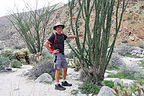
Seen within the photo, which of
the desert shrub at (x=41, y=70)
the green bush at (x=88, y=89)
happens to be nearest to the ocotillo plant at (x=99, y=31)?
the green bush at (x=88, y=89)

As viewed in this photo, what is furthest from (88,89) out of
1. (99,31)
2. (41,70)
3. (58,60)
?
(41,70)

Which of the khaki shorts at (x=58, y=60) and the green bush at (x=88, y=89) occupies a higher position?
the khaki shorts at (x=58, y=60)

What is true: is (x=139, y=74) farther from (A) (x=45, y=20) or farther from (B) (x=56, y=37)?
(A) (x=45, y=20)

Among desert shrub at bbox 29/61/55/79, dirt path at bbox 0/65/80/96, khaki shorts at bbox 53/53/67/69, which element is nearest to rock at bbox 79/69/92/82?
dirt path at bbox 0/65/80/96

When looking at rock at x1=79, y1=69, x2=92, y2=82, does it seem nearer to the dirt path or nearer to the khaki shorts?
the dirt path

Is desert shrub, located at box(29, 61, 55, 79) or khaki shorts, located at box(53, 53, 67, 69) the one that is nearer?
khaki shorts, located at box(53, 53, 67, 69)

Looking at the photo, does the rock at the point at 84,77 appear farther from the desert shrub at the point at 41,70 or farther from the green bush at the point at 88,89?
the desert shrub at the point at 41,70

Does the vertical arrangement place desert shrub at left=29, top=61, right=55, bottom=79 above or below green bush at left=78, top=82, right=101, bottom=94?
above

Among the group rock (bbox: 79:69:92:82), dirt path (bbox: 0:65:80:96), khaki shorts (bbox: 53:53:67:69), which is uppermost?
khaki shorts (bbox: 53:53:67:69)

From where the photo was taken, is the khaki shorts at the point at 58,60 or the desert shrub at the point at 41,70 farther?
the desert shrub at the point at 41,70

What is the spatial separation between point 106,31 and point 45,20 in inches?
280

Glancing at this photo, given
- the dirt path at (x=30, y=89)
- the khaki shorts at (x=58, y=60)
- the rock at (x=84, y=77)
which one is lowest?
the dirt path at (x=30, y=89)

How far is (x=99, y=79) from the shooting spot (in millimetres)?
4117

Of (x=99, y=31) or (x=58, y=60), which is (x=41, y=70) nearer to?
(x=58, y=60)
